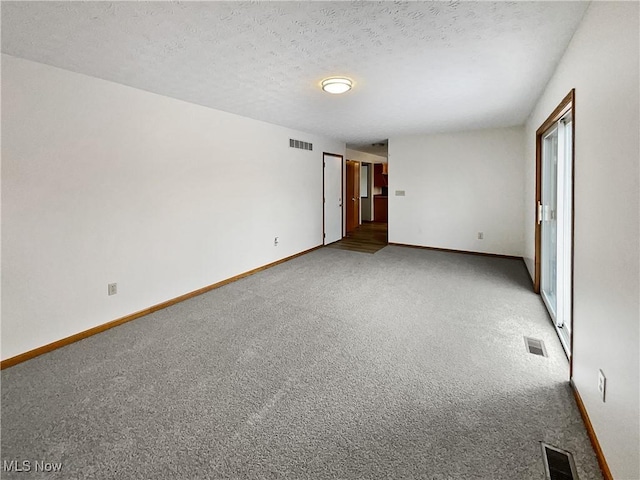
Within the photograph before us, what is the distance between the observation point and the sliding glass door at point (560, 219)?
8.91 feet

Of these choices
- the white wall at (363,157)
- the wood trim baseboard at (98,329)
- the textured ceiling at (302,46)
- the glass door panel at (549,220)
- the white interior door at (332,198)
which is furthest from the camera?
the white wall at (363,157)

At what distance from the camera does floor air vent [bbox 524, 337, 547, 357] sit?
8.18 ft

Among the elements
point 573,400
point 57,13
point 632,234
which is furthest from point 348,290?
point 57,13

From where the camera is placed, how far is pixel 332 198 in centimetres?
717

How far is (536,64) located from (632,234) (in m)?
2.21

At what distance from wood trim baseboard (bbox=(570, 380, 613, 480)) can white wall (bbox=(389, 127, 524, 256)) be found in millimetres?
4408

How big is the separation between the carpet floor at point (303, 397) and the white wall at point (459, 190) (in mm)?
2704

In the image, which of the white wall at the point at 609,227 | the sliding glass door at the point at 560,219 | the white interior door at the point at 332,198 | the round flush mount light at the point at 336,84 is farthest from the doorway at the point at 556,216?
the white interior door at the point at 332,198

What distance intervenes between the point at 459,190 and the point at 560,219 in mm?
3454

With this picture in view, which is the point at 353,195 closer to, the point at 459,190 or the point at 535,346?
the point at 459,190

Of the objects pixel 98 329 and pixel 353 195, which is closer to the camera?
pixel 98 329

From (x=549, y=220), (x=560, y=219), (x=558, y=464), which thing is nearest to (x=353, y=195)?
(x=549, y=220)

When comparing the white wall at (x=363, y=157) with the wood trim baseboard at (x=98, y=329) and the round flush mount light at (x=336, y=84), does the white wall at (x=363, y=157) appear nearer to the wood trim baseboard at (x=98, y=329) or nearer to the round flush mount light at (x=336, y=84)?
the round flush mount light at (x=336, y=84)

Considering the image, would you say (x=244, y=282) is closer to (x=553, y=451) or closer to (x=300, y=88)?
(x=300, y=88)
